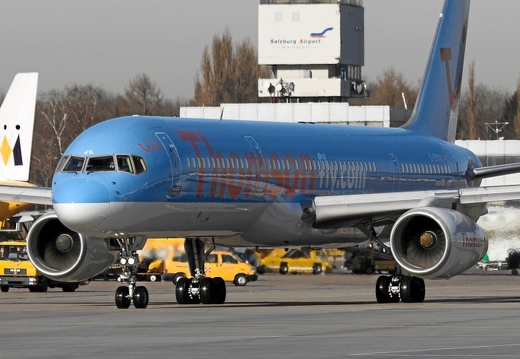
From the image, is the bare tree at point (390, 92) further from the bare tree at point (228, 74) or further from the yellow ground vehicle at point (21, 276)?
the yellow ground vehicle at point (21, 276)

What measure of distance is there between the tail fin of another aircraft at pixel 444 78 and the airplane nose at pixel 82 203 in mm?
17484

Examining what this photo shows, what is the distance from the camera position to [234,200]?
37188 millimetres

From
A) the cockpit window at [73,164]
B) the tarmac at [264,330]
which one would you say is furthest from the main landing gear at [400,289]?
the cockpit window at [73,164]

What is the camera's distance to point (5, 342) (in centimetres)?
2378

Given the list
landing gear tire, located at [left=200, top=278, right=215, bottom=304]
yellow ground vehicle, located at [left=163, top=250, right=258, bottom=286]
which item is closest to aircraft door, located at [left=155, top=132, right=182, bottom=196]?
landing gear tire, located at [left=200, top=278, right=215, bottom=304]

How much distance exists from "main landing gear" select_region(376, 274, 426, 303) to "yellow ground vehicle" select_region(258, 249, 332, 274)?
1631 inches

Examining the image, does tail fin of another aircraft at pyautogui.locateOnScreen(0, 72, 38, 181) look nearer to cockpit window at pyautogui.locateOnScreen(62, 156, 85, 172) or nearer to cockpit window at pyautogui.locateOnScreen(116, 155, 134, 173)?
cockpit window at pyautogui.locateOnScreen(62, 156, 85, 172)

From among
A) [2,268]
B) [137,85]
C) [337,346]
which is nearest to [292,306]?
[337,346]

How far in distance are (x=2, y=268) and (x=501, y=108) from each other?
132585 millimetres

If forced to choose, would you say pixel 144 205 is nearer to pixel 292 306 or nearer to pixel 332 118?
pixel 292 306

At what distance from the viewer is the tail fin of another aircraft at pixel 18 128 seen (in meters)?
65.2

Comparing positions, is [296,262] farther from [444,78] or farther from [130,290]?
[130,290]

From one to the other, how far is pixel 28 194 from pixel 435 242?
1118 centimetres

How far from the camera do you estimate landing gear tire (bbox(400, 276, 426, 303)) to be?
38344 mm
